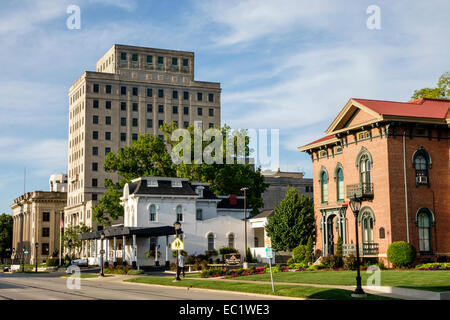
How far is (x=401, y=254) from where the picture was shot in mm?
41188

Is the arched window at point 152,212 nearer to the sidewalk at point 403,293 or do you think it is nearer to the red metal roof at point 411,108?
the red metal roof at point 411,108

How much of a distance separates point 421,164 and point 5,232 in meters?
146

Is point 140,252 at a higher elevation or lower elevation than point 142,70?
lower

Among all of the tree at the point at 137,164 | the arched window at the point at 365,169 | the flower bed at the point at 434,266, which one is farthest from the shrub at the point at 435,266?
the tree at the point at 137,164

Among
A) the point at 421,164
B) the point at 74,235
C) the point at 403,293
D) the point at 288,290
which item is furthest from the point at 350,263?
the point at 74,235

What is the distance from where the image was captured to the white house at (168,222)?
65688 millimetres

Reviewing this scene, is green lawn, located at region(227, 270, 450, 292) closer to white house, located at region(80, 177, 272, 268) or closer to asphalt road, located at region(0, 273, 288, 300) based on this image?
asphalt road, located at region(0, 273, 288, 300)

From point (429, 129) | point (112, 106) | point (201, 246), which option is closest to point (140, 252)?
point (201, 246)

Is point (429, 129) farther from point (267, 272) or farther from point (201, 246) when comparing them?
point (201, 246)

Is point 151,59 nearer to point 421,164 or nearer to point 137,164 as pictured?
point 137,164

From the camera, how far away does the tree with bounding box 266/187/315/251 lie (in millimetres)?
53531

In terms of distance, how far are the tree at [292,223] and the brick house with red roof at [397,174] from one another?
5.99 metres

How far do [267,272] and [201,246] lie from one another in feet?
79.1
